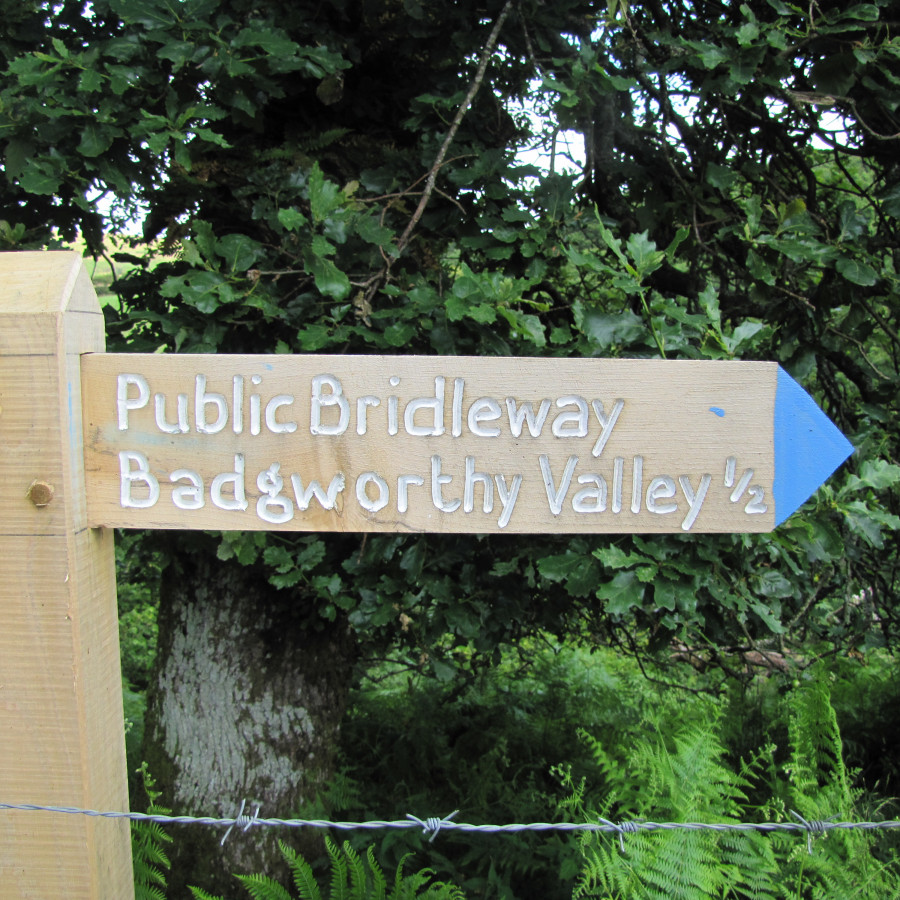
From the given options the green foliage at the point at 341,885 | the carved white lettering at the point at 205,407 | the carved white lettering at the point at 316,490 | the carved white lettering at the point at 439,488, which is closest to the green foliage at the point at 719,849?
the green foliage at the point at 341,885

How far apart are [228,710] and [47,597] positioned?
1412 millimetres

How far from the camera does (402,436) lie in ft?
4.34

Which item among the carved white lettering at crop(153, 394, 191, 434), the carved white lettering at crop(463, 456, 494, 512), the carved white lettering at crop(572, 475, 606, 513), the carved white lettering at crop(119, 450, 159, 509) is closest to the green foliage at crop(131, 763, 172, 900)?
the carved white lettering at crop(119, 450, 159, 509)

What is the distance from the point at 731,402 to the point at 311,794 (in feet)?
6.70

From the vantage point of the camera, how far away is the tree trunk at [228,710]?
8.19 ft

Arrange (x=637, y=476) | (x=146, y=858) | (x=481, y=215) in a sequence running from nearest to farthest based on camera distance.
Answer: (x=637, y=476) < (x=146, y=858) < (x=481, y=215)

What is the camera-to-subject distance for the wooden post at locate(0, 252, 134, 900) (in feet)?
4.09

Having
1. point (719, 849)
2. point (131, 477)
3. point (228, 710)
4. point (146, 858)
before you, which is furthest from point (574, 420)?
point (228, 710)

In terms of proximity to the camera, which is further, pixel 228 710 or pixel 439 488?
pixel 228 710

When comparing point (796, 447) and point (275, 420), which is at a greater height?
point (275, 420)

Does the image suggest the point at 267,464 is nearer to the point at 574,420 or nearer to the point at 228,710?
the point at 574,420

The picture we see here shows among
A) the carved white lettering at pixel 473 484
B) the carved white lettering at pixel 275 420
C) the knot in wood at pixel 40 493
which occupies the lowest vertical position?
the carved white lettering at pixel 473 484

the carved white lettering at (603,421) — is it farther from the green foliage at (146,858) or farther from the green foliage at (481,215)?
the green foliage at (146,858)

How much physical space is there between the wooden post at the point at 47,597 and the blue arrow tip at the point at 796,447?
1.22 meters
